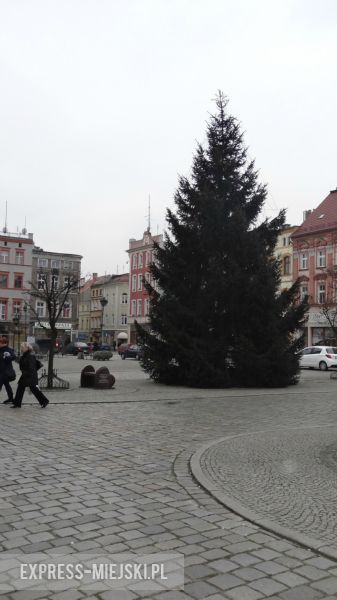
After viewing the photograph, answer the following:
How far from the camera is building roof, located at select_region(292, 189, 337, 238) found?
55094mm

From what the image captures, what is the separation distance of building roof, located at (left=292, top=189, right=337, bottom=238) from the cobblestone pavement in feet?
148

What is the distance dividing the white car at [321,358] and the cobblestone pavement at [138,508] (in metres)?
25.3

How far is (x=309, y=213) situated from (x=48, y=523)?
201ft

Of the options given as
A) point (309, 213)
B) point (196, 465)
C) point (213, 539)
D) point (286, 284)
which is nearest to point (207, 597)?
point (213, 539)

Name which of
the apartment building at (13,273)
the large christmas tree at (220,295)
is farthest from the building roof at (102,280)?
the large christmas tree at (220,295)

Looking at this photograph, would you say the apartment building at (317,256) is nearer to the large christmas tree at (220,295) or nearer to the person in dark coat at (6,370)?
the large christmas tree at (220,295)

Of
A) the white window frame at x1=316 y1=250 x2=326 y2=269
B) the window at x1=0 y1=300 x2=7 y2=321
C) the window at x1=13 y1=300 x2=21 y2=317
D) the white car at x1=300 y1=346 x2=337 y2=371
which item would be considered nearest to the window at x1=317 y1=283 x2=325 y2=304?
the white window frame at x1=316 y1=250 x2=326 y2=269

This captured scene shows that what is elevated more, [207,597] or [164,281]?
[164,281]

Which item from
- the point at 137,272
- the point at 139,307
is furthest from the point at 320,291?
the point at 137,272

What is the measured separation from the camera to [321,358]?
37.5 m

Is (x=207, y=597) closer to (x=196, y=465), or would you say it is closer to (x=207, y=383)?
(x=196, y=465)

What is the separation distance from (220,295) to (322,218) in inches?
1528

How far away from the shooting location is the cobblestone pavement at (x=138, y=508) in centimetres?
396

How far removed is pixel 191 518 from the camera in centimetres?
538
